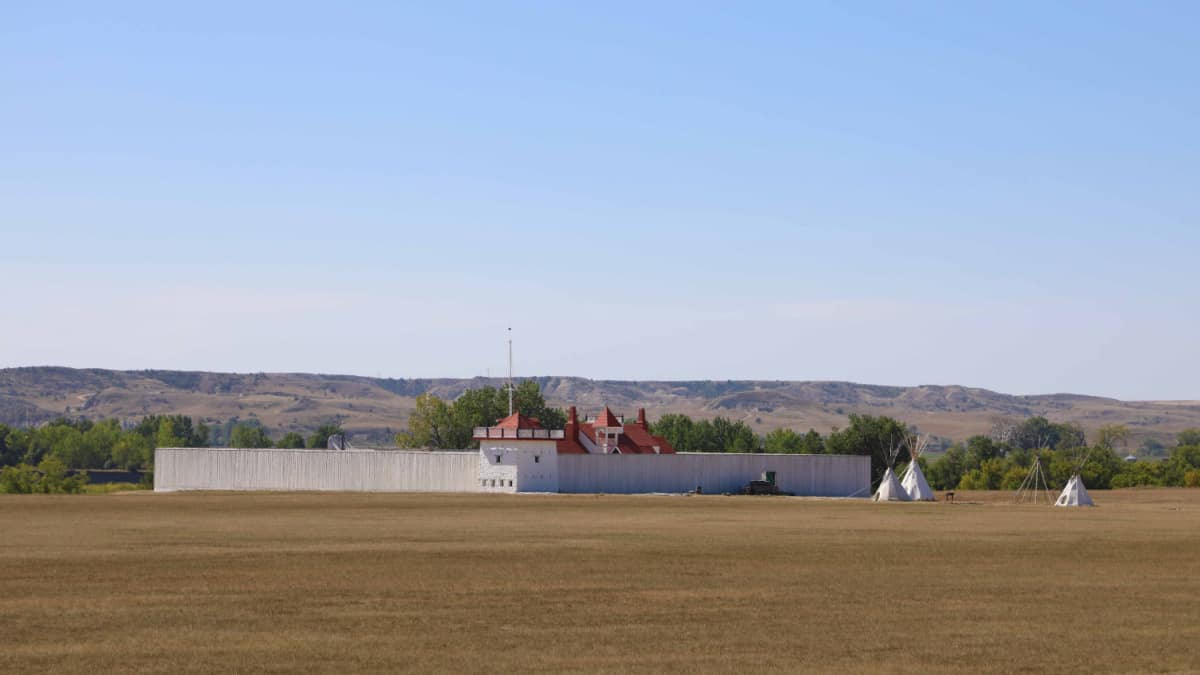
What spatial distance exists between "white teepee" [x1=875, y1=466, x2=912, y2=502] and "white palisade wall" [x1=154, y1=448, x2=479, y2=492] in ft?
92.8

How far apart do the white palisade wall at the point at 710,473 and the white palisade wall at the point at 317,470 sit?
26.2 ft

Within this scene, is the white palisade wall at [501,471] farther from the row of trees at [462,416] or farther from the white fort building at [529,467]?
the row of trees at [462,416]

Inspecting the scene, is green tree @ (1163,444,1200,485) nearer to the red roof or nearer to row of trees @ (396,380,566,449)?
the red roof

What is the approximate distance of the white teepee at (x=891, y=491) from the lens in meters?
106

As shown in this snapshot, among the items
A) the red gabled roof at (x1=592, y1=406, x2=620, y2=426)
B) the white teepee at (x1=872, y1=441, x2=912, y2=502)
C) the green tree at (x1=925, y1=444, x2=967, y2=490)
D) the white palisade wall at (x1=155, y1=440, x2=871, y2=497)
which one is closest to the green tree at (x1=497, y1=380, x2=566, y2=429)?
the green tree at (x1=925, y1=444, x2=967, y2=490)

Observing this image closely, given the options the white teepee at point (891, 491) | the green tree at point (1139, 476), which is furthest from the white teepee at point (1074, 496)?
the green tree at point (1139, 476)

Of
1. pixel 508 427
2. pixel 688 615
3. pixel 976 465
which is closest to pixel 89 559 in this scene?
pixel 688 615

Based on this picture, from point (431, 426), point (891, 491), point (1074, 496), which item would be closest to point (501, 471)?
point (891, 491)

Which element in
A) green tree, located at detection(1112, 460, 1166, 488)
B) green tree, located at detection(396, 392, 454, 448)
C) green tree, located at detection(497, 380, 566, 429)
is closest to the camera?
green tree, located at detection(1112, 460, 1166, 488)

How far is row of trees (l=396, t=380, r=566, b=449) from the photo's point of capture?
173m

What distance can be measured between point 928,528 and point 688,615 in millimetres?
35124

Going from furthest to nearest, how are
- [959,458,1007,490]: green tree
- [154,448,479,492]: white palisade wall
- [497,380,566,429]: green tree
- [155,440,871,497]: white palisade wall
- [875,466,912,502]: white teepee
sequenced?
[497,380,566,429]: green tree, [959,458,1007,490]: green tree, [154,448,479,492]: white palisade wall, [155,440,871,497]: white palisade wall, [875,466,912,502]: white teepee

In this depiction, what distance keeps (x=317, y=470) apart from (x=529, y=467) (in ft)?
56.4

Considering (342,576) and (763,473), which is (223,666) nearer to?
(342,576)
